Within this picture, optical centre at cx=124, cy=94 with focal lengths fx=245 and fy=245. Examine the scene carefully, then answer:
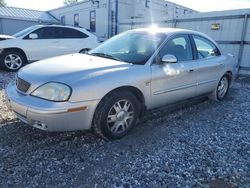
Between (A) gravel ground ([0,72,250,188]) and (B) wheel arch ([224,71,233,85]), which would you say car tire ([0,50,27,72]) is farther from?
(B) wheel arch ([224,71,233,85])

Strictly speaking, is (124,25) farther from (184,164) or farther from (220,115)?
(184,164)

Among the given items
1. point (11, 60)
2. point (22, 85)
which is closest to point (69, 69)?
point (22, 85)

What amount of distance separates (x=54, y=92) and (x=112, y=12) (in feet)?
51.9

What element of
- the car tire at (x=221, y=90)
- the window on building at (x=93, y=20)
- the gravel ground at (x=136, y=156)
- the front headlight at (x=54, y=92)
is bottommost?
the gravel ground at (x=136, y=156)

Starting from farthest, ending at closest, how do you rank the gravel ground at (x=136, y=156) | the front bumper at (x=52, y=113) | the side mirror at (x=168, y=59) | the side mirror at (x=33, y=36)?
the side mirror at (x=33, y=36), the side mirror at (x=168, y=59), the front bumper at (x=52, y=113), the gravel ground at (x=136, y=156)

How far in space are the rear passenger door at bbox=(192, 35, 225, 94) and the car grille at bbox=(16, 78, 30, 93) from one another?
2.95m

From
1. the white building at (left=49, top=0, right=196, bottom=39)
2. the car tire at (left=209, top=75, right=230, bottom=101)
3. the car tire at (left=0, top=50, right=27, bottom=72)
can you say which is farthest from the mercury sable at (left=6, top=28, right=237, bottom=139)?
the white building at (left=49, top=0, right=196, bottom=39)

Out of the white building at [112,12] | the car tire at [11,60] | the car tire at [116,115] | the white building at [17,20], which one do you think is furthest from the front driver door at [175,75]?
the white building at [17,20]

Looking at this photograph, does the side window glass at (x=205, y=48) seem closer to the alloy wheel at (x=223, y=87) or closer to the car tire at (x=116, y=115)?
the alloy wheel at (x=223, y=87)

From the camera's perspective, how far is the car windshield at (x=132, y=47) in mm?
3873

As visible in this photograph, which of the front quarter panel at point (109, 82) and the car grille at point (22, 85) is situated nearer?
the front quarter panel at point (109, 82)

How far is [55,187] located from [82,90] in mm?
1136

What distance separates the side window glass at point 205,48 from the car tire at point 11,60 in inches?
242

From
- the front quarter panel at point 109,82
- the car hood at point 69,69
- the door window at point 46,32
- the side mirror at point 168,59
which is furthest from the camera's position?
the door window at point 46,32
